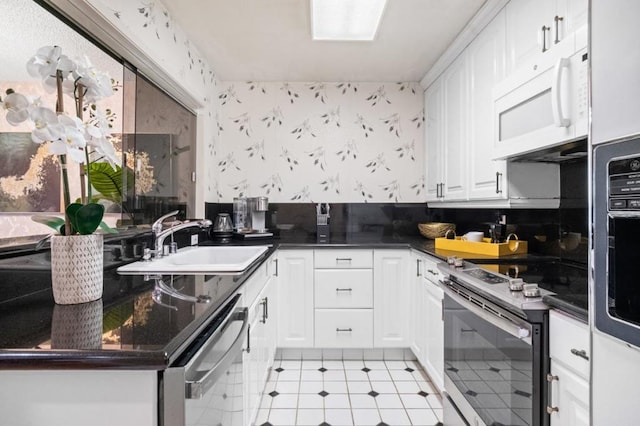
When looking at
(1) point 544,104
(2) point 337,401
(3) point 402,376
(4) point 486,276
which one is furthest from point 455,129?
(2) point 337,401

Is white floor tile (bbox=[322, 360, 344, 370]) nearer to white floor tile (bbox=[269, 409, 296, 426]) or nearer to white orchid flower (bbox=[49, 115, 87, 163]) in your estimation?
white floor tile (bbox=[269, 409, 296, 426])

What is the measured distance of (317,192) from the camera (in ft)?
10.5

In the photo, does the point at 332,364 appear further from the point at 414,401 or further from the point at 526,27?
the point at 526,27

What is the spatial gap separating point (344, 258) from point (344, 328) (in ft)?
1.75

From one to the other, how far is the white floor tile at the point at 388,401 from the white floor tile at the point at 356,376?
0.77ft

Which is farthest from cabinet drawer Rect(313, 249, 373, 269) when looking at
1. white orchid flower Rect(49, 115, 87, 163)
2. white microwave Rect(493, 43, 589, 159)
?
white orchid flower Rect(49, 115, 87, 163)

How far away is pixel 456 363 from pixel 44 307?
163cm

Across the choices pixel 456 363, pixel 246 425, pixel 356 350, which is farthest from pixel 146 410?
pixel 356 350

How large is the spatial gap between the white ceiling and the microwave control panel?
65.2 inches

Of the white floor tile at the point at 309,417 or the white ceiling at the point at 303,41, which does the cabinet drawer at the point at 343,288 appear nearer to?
the white floor tile at the point at 309,417

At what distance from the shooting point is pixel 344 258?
102 inches

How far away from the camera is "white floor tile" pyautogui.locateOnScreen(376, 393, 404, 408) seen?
204 cm

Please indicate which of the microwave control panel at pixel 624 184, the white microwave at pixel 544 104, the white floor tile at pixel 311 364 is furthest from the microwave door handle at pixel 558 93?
the white floor tile at pixel 311 364

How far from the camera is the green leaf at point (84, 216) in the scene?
3.22ft
